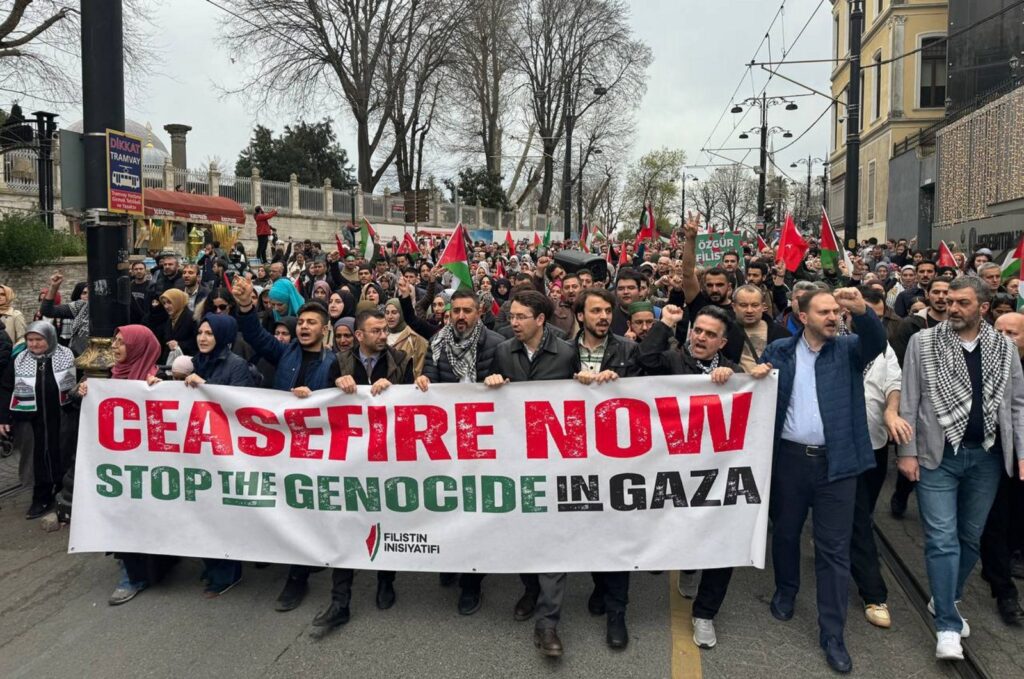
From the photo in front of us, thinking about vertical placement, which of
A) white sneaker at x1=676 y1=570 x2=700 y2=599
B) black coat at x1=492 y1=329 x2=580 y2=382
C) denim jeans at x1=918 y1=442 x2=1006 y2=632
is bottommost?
white sneaker at x1=676 y1=570 x2=700 y2=599

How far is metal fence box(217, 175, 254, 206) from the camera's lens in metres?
28.3

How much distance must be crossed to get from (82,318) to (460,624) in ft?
18.9

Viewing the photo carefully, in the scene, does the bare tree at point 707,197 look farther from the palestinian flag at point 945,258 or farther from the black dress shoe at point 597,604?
the black dress shoe at point 597,604

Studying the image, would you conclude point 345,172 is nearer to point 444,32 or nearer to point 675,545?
point 444,32

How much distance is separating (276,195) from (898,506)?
2886 centimetres

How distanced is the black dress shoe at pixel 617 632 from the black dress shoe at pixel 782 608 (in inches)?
32.7

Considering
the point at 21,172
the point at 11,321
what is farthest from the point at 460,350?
the point at 21,172

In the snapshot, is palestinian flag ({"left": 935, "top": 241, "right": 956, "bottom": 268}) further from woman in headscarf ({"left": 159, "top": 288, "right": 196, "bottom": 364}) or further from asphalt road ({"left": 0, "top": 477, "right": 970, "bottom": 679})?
woman in headscarf ({"left": 159, "top": 288, "right": 196, "bottom": 364})

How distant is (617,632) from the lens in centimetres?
400

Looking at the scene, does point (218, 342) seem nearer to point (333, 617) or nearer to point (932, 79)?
point (333, 617)

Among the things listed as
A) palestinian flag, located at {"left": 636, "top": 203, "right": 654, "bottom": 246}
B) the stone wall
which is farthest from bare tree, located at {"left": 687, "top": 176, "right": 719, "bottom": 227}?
the stone wall

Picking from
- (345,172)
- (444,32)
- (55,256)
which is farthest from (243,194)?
(345,172)

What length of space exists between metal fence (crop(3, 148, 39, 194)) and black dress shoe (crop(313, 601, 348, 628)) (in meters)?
20.7

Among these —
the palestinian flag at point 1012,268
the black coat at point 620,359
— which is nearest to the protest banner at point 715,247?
the palestinian flag at point 1012,268
